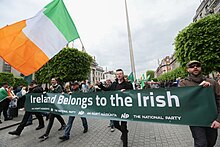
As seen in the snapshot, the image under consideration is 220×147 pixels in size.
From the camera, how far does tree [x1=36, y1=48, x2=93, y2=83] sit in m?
22.5

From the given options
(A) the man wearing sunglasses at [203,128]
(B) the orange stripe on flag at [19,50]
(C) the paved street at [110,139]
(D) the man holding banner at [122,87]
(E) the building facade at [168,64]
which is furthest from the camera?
(E) the building facade at [168,64]

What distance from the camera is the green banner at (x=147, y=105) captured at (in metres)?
2.21

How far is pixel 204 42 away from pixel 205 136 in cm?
1372

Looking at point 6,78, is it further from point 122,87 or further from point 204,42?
point 204,42

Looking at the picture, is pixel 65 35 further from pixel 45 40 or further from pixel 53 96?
pixel 53 96

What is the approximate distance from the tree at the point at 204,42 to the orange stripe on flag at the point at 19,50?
544 inches

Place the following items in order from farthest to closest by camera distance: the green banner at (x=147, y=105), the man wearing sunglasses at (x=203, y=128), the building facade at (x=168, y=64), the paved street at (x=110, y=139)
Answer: the building facade at (x=168, y=64) → the paved street at (x=110, y=139) → the green banner at (x=147, y=105) → the man wearing sunglasses at (x=203, y=128)

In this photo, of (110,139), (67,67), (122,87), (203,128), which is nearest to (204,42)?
(122,87)

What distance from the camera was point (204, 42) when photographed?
13.0 metres

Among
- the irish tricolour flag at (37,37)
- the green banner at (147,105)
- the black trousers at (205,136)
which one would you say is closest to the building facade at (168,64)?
the irish tricolour flag at (37,37)

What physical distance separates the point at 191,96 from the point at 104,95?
180cm

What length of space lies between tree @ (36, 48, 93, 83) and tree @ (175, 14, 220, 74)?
52.3ft

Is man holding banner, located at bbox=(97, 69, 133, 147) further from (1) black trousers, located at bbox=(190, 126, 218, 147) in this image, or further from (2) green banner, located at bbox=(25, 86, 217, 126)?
(1) black trousers, located at bbox=(190, 126, 218, 147)

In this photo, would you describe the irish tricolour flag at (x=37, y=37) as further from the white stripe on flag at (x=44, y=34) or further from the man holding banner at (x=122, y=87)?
the man holding banner at (x=122, y=87)
